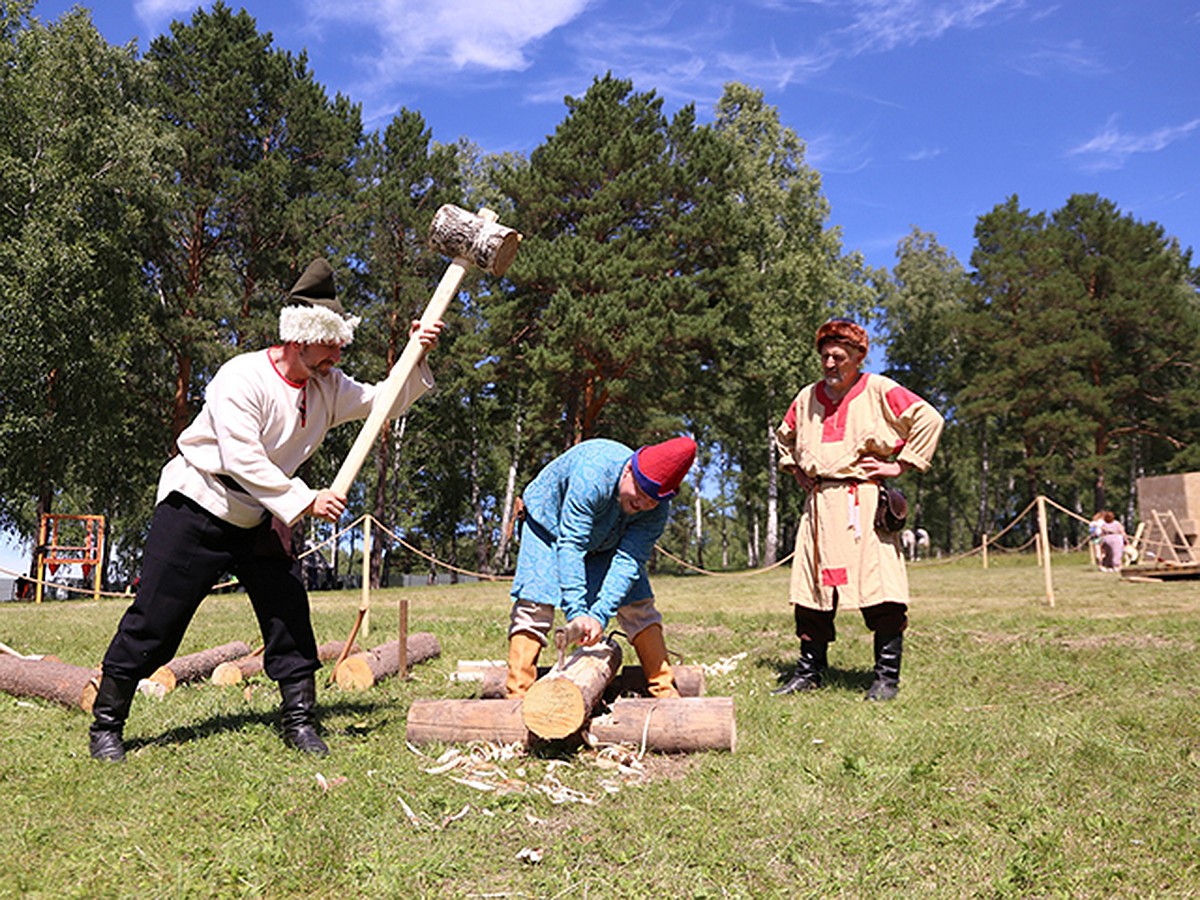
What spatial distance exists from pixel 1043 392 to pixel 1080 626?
2607 cm

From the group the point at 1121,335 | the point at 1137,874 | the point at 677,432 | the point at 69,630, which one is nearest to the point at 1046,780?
the point at 1137,874

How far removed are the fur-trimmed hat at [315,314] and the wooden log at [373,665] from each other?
2.66 meters

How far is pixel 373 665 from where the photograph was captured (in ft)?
20.8

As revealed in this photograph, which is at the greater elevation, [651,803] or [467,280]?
[467,280]

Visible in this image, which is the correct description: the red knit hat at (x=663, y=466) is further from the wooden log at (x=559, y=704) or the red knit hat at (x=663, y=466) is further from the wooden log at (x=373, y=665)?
the wooden log at (x=373, y=665)

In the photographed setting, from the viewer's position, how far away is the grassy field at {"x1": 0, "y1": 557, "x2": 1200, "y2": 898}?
2936 mm

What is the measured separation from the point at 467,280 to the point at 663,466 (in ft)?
67.2

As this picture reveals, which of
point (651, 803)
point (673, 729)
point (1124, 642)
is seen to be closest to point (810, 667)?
point (673, 729)

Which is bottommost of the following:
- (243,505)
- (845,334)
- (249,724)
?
(249,724)

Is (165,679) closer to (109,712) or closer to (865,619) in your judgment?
(109,712)

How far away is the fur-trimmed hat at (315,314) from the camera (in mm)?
4219

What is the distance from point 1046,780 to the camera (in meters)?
3.86

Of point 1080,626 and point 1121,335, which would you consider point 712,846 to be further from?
point 1121,335

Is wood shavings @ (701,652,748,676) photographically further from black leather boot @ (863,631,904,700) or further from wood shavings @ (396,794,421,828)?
wood shavings @ (396,794,421,828)
